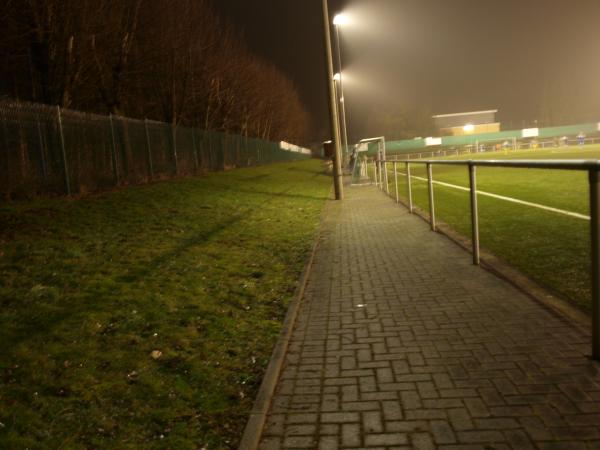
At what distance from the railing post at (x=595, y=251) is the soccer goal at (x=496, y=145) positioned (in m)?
55.8

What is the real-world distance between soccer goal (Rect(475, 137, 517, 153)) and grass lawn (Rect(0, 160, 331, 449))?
53.2 metres

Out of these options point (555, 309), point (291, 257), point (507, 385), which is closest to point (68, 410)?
point (507, 385)

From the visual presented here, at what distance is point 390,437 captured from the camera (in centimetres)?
291

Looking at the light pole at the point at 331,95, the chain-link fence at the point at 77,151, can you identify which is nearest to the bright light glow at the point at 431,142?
the chain-link fence at the point at 77,151

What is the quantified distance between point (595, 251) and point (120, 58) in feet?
62.8

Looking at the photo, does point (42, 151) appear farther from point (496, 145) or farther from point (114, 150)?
point (496, 145)

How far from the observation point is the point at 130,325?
4.76 m

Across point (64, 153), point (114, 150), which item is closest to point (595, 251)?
point (64, 153)

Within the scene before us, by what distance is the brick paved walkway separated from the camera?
2.92 m

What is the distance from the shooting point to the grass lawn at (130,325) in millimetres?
3184

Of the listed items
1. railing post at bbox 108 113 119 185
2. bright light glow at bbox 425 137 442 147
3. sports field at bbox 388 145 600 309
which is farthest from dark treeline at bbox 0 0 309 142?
bright light glow at bbox 425 137 442 147

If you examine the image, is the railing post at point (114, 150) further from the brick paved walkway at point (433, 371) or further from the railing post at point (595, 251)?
the railing post at point (595, 251)

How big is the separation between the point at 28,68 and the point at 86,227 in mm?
11332

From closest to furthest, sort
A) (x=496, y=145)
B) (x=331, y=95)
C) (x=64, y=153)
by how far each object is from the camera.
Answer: (x=64, y=153) < (x=331, y=95) < (x=496, y=145)
